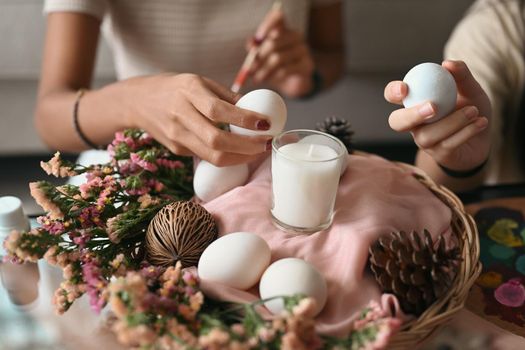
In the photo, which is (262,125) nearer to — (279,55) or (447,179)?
(447,179)

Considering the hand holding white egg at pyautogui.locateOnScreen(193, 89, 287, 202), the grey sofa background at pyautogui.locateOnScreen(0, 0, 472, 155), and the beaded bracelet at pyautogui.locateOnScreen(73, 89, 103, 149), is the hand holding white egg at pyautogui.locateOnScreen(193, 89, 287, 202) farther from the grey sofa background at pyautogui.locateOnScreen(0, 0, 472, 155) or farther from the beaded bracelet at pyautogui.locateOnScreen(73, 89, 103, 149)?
the grey sofa background at pyautogui.locateOnScreen(0, 0, 472, 155)

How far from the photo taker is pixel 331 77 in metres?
1.38

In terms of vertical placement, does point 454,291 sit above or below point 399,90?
below

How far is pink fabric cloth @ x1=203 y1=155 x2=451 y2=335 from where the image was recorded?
0.57 metres

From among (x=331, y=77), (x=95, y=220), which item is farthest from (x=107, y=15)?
(x=95, y=220)

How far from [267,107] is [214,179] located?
12 centimetres

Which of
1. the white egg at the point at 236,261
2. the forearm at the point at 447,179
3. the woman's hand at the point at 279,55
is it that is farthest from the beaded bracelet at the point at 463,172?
the woman's hand at the point at 279,55

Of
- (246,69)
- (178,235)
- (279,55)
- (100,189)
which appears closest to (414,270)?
(178,235)

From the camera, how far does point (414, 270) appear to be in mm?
569

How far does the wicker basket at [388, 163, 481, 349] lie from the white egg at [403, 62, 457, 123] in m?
0.14

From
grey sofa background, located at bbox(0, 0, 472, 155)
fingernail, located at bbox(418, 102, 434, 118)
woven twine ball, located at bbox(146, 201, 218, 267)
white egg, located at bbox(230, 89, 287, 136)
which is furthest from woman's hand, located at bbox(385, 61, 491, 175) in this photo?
grey sofa background, located at bbox(0, 0, 472, 155)

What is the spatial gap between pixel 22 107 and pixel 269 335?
5.05 feet

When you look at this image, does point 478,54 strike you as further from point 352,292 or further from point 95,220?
point 95,220

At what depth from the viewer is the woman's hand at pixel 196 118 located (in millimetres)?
642
